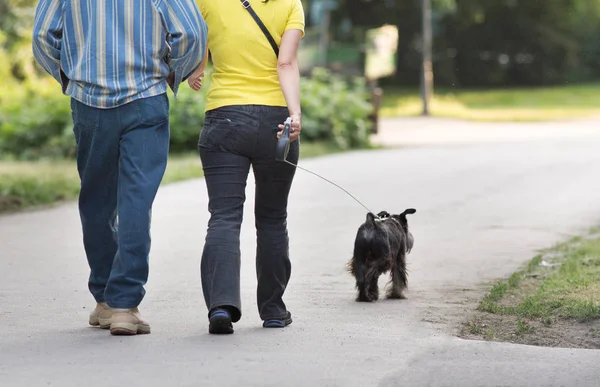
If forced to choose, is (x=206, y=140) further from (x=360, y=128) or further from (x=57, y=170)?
(x=360, y=128)

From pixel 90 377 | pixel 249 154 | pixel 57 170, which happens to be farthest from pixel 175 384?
pixel 57 170

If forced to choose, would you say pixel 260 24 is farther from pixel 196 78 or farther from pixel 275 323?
pixel 275 323

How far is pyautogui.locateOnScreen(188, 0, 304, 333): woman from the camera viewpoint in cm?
552

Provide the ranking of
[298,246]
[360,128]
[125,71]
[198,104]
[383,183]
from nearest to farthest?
[125,71], [298,246], [383,183], [198,104], [360,128]

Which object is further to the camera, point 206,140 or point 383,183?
point 383,183

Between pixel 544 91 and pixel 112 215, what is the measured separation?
40714 mm

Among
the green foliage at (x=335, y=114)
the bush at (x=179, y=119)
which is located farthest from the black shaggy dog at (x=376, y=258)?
the green foliage at (x=335, y=114)

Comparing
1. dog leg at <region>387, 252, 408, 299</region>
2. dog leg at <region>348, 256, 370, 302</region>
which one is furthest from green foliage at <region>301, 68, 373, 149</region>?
dog leg at <region>348, 256, 370, 302</region>

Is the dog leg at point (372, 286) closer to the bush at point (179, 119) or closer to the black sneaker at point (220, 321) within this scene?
the black sneaker at point (220, 321)

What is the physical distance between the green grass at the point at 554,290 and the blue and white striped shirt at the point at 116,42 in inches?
85.0

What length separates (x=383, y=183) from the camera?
14398 millimetres

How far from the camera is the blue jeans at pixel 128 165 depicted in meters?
5.52

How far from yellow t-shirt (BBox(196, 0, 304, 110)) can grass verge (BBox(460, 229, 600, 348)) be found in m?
1.53

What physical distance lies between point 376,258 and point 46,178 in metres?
8.37
